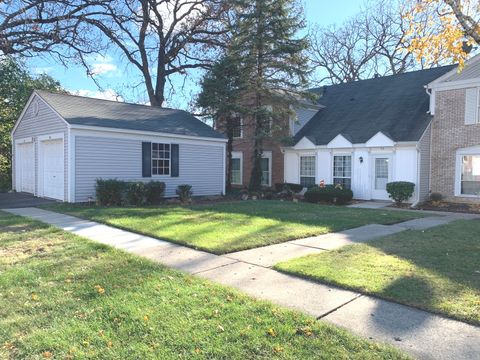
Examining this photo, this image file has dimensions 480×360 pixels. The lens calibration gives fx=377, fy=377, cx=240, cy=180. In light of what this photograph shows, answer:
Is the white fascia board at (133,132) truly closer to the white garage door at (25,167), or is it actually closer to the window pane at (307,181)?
the white garage door at (25,167)

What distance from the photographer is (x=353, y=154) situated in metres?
18.4

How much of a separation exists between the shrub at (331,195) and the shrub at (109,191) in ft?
28.1

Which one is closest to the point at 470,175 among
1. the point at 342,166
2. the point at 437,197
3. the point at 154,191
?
the point at 437,197

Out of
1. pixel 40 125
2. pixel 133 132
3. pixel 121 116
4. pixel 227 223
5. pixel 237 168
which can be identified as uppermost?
pixel 121 116

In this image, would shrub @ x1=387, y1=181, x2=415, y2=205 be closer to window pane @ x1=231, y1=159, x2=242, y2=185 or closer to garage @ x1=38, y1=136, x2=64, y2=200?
window pane @ x1=231, y1=159, x2=242, y2=185

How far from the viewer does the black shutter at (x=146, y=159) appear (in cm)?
1547

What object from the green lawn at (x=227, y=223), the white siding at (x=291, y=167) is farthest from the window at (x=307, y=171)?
the green lawn at (x=227, y=223)

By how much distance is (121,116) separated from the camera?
631 inches

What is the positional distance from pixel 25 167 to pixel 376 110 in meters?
17.6

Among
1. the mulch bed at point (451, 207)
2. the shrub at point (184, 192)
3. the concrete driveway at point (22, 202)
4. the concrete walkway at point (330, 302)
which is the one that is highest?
the shrub at point (184, 192)

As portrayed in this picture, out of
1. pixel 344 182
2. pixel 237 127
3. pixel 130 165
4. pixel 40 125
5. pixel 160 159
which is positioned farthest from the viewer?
pixel 237 127

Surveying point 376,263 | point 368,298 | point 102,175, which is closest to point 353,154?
point 102,175

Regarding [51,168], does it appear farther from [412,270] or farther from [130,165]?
[412,270]

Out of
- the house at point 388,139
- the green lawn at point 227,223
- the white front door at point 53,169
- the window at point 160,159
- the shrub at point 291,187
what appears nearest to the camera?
the green lawn at point 227,223
